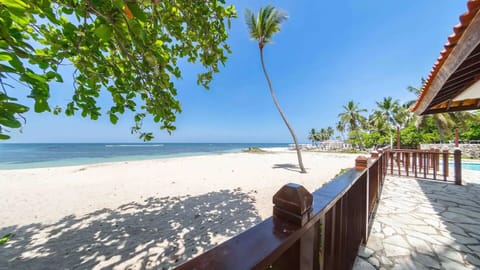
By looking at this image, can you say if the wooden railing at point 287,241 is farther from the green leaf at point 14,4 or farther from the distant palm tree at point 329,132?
the distant palm tree at point 329,132

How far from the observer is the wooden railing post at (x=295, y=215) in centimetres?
65

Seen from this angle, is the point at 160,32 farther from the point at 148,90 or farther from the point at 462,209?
the point at 462,209

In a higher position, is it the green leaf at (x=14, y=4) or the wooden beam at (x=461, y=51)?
the wooden beam at (x=461, y=51)

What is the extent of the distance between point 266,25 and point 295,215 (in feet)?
32.3

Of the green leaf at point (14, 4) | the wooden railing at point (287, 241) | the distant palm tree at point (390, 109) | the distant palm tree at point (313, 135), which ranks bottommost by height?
the wooden railing at point (287, 241)

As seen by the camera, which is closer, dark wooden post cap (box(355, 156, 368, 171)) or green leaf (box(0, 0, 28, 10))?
green leaf (box(0, 0, 28, 10))

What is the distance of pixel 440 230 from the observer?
8.38 feet

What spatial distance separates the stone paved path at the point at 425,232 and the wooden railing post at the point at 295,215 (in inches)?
72.3

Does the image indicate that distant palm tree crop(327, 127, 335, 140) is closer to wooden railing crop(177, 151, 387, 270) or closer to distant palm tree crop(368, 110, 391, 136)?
distant palm tree crop(368, 110, 391, 136)

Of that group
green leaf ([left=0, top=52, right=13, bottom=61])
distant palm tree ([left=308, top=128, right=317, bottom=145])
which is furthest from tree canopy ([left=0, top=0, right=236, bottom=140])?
distant palm tree ([left=308, top=128, right=317, bottom=145])

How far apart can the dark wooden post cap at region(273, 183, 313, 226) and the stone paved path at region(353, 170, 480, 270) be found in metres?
1.96

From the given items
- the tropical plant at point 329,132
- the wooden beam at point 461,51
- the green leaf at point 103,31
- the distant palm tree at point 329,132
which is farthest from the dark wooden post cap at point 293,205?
the distant palm tree at point 329,132

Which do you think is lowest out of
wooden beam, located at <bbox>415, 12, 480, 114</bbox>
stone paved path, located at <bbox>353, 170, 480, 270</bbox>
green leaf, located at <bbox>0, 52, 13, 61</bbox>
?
stone paved path, located at <bbox>353, 170, 480, 270</bbox>

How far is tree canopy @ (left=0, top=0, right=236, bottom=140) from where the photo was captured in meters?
1.03
